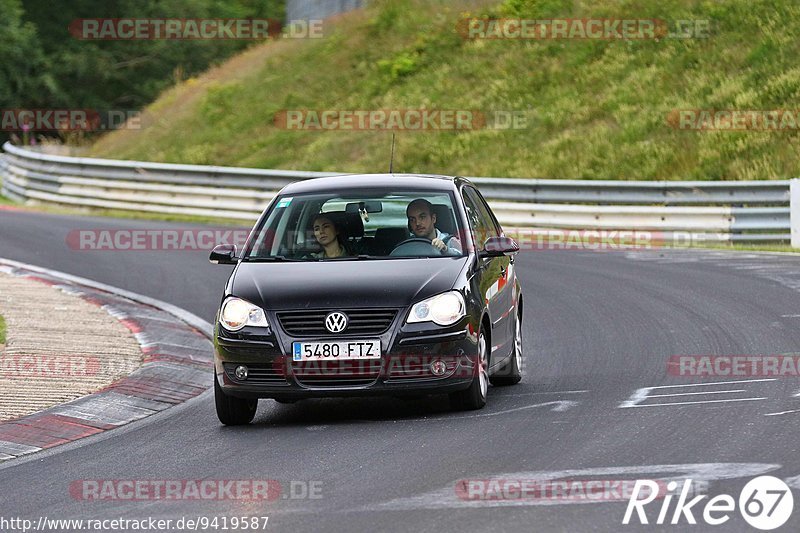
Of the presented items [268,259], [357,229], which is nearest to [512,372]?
[357,229]

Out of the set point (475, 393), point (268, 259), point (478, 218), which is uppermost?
point (478, 218)

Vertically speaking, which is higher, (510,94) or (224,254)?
(510,94)

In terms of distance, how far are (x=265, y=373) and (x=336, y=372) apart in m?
0.47

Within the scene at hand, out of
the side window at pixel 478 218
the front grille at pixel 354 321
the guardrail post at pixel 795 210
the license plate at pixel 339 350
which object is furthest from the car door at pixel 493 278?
the guardrail post at pixel 795 210

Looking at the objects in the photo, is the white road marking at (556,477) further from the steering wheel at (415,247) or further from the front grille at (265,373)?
the steering wheel at (415,247)

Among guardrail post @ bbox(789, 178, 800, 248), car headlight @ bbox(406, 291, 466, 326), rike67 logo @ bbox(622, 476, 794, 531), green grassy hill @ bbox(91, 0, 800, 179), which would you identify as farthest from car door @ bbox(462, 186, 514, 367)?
green grassy hill @ bbox(91, 0, 800, 179)

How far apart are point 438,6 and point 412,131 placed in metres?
7.70

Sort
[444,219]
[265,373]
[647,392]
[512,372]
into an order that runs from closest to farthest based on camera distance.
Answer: [265,373], [647,392], [444,219], [512,372]

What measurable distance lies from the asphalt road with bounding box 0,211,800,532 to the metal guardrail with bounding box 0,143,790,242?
8234mm

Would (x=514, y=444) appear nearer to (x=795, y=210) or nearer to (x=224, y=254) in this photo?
(x=224, y=254)

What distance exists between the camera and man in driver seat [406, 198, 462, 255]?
10.2 m

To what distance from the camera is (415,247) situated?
402 inches

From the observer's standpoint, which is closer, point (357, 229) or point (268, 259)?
point (268, 259)

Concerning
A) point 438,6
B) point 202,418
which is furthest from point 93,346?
point 438,6
